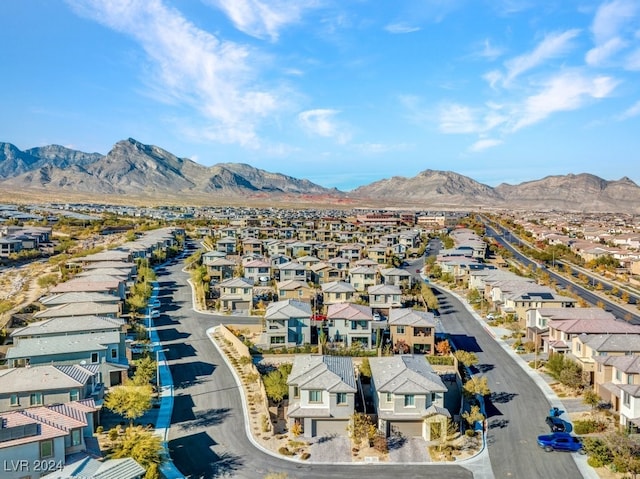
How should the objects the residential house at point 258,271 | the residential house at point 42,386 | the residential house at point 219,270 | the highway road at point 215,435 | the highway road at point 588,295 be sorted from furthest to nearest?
1. the residential house at point 219,270
2. the residential house at point 258,271
3. the highway road at point 588,295
4. the residential house at point 42,386
5. the highway road at point 215,435

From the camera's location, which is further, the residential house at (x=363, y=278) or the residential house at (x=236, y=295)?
the residential house at (x=363, y=278)

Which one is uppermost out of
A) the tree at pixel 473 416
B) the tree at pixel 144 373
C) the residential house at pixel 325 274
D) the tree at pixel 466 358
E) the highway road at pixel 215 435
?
the residential house at pixel 325 274

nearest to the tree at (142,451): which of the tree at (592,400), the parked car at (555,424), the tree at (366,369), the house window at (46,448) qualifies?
the house window at (46,448)

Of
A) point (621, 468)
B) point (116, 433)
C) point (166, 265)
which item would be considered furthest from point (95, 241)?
point (621, 468)

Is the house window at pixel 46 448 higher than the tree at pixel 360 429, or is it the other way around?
the house window at pixel 46 448

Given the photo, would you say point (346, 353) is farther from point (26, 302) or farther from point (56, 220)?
point (56, 220)

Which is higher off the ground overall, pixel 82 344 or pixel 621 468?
pixel 82 344

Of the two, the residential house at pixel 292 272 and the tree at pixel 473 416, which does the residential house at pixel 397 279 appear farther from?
the tree at pixel 473 416
